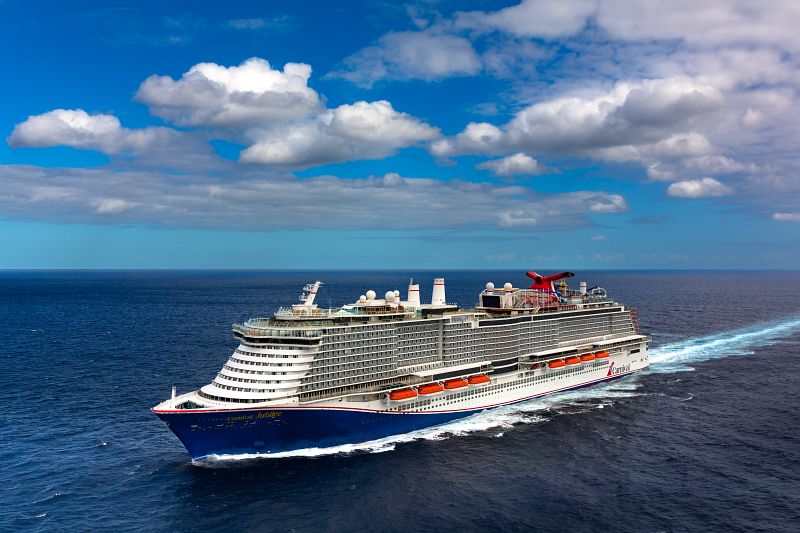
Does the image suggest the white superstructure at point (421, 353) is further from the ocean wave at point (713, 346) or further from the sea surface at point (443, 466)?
the ocean wave at point (713, 346)

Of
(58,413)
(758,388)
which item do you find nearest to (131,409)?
(58,413)

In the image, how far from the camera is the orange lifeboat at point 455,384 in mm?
68000

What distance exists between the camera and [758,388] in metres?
82.8

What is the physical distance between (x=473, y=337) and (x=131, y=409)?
4798cm

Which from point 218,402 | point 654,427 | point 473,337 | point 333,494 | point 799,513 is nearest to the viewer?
point 799,513

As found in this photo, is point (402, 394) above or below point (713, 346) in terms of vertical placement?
above

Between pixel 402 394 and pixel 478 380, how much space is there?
13494 millimetres

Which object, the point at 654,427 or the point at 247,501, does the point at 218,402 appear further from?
the point at 654,427

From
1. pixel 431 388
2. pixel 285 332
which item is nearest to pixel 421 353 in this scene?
pixel 431 388

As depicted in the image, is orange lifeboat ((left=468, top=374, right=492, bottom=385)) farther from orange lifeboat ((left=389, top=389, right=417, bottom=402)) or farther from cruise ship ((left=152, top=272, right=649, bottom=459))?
orange lifeboat ((left=389, top=389, right=417, bottom=402))

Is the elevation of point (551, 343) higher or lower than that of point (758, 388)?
higher

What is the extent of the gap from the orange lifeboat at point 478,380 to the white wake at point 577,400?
4819 mm

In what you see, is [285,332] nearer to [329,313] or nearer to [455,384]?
[329,313]

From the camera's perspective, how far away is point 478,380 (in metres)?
71.3
